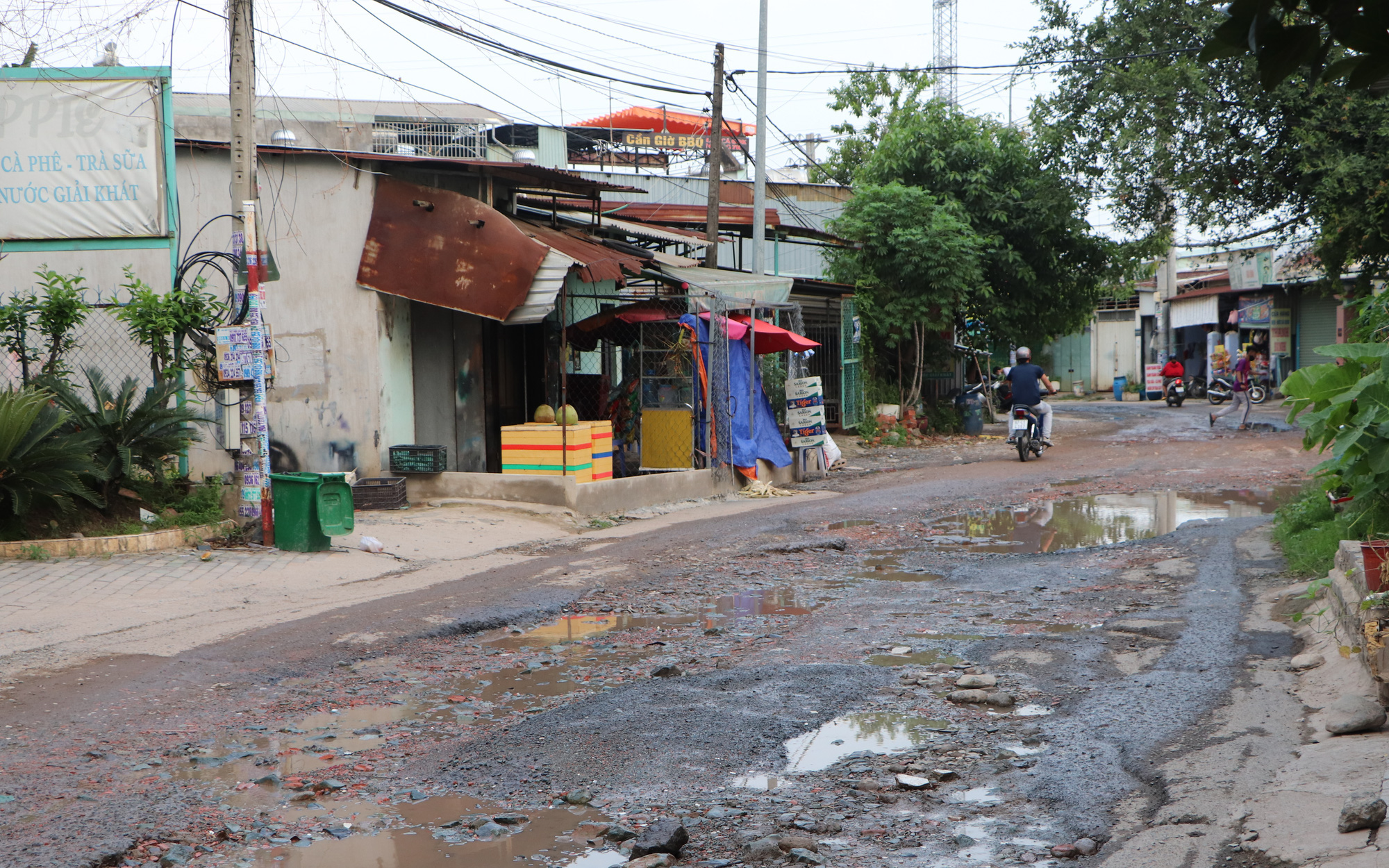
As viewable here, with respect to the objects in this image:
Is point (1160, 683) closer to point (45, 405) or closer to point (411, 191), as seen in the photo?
point (45, 405)

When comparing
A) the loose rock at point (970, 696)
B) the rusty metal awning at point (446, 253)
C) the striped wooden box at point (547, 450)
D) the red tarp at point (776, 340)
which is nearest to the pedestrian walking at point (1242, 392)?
the red tarp at point (776, 340)

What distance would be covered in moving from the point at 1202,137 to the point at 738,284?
964 cm

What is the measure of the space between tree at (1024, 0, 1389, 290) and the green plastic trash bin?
13184 millimetres

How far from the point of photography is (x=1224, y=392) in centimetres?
2803

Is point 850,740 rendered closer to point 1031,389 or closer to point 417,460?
point 417,460

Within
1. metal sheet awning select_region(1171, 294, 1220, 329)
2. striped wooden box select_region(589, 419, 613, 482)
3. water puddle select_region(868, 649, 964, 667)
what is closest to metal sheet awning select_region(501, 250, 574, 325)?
striped wooden box select_region(589, 419, 613, 482)

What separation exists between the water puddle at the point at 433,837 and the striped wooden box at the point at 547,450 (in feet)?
28.3

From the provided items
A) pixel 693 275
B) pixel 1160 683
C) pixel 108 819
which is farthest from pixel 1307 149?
pixel 108 819

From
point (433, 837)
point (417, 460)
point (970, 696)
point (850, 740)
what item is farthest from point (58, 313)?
point (970, 696)

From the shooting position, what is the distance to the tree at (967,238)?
21.9 metres

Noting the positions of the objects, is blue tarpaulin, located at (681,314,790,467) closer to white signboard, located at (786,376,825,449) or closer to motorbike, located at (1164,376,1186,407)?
white signboard, located at (786,376,825,449)

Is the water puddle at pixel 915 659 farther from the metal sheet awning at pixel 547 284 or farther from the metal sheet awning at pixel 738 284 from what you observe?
the metal sheet awning at pixel 738 284

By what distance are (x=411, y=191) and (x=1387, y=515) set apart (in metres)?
10.4

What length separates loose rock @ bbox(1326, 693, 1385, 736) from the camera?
4.23 m
